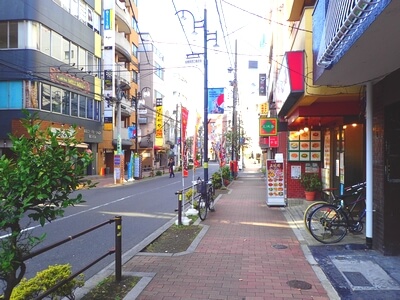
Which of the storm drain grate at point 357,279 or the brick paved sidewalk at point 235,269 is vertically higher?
the storm drain grate at point 357,279

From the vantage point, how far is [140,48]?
53.4m

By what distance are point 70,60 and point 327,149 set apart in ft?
74.2

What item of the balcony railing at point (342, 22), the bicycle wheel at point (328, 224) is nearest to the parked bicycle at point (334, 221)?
the bicycle wheel at point (328, 224)

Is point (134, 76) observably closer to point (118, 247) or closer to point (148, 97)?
point (148, 97)

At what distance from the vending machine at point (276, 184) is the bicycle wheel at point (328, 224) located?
584 cm

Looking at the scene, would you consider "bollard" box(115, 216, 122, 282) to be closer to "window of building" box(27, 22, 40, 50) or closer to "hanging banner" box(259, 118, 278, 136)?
"hanging banner" box(259, 118, 278, 136)

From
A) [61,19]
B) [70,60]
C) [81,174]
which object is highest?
[61,19]

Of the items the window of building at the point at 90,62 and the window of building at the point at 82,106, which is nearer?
the window of building at the point at 82,106

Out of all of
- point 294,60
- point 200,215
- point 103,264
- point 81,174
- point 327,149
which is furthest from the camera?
point 327,149

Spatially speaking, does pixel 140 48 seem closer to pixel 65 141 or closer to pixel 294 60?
pixel 294 60

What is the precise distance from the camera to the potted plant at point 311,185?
538 inches

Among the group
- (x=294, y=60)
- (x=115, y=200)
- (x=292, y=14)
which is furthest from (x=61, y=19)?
(x=294, y=60)

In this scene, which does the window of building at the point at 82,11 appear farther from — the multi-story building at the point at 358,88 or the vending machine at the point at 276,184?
the multi-story building at the point at 358,88

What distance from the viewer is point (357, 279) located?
5.55 m
